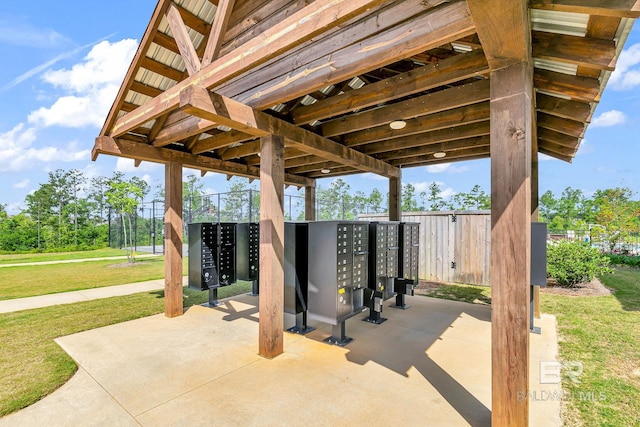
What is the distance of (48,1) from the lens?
6887 mm

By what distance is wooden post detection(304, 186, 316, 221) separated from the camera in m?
6.60

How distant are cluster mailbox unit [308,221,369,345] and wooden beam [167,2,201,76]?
6.16ft

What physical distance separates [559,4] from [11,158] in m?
124

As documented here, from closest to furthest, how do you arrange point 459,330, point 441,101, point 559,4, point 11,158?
point 559,4
point 441,101
point 459,330
point 11,158

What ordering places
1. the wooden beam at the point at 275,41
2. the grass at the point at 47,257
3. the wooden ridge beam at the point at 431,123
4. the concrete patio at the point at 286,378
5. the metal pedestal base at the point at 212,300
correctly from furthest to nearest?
the grass at the point at 47,257
the metal pedestal base at the point at 212,300
the wooden ridge beam at the point at 431,123
the concrete patio at the point at 286,378
the wooden beam at the point at 275,41

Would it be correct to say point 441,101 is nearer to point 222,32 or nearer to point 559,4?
point 559,4

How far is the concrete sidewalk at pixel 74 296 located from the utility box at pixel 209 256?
216cm

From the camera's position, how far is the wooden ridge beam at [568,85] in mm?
2020

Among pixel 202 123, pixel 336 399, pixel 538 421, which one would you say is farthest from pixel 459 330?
pixel 202 123

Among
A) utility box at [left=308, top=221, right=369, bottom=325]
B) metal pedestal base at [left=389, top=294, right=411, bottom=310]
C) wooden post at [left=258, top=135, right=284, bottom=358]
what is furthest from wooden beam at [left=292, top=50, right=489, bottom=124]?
metal pedestal base at [left=389, top=294, right=411, bottom=310]

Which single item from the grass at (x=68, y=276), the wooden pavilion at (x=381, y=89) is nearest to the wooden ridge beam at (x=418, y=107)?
the wooden pavilion at (x=381, y=89)

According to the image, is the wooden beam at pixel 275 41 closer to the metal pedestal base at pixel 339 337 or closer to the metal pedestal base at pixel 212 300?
the metal pedestal base at pixel 339 337

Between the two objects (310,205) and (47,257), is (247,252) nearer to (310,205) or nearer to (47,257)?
(310,205)

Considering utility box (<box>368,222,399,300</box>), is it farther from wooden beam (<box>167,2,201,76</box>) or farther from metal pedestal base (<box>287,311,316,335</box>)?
wooden beam (<box>167,2,201,76</box>)
